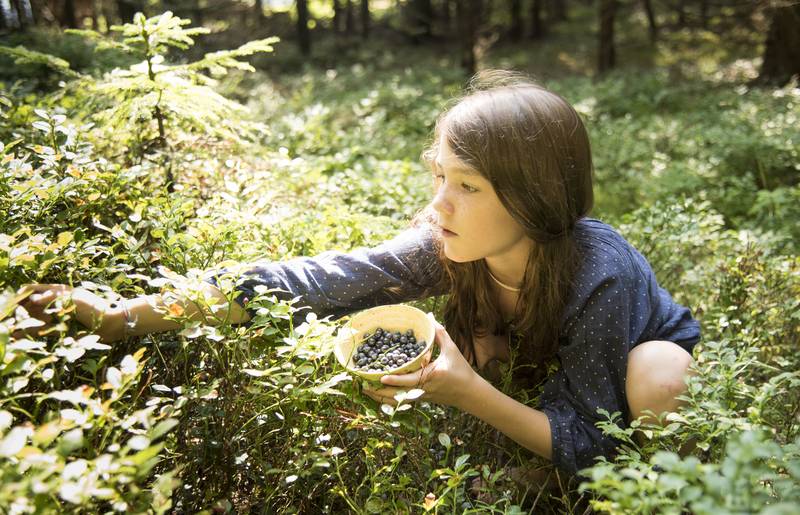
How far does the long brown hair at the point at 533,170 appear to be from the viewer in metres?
1.89

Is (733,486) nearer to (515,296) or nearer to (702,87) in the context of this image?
(515,296)

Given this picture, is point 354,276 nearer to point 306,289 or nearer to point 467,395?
point 306,289

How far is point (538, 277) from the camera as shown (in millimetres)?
2062

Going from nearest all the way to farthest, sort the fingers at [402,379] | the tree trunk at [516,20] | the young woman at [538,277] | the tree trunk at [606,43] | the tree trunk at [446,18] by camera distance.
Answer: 1. the fingers at [402,379]
2. the young woman at [538,277]
3. the tree trunk at [606,43]
4. the tree trunk at [446,18]
5. the tree trunk at [516,20]

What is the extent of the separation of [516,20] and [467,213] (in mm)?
13844

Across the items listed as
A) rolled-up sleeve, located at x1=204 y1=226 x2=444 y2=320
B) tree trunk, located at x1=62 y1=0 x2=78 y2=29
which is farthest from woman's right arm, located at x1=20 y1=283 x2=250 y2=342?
tree trunk, located at x1=62 y1=0 x2=78 y2=29

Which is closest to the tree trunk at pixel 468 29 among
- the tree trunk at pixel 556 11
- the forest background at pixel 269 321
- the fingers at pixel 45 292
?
the forest background at pixel 269 321

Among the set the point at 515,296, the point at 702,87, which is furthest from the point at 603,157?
the point at 702,87

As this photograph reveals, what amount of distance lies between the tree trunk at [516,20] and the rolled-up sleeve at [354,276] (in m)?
13.5

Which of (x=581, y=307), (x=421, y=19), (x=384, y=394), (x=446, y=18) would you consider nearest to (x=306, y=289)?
(x=384, y=394)

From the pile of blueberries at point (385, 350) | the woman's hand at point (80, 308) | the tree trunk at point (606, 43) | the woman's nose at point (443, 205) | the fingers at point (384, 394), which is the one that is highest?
the woman's nose at point (443, 205)

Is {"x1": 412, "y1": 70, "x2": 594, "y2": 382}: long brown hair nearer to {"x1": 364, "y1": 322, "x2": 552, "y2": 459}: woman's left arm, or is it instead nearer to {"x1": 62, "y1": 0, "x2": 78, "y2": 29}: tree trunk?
{"x1": 364, "y1": 322, "x2": 552, "y2": 459}: woman's left arm

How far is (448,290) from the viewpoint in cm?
240

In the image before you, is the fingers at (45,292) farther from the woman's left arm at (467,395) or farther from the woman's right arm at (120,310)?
the woman's left arm at (467,395)
